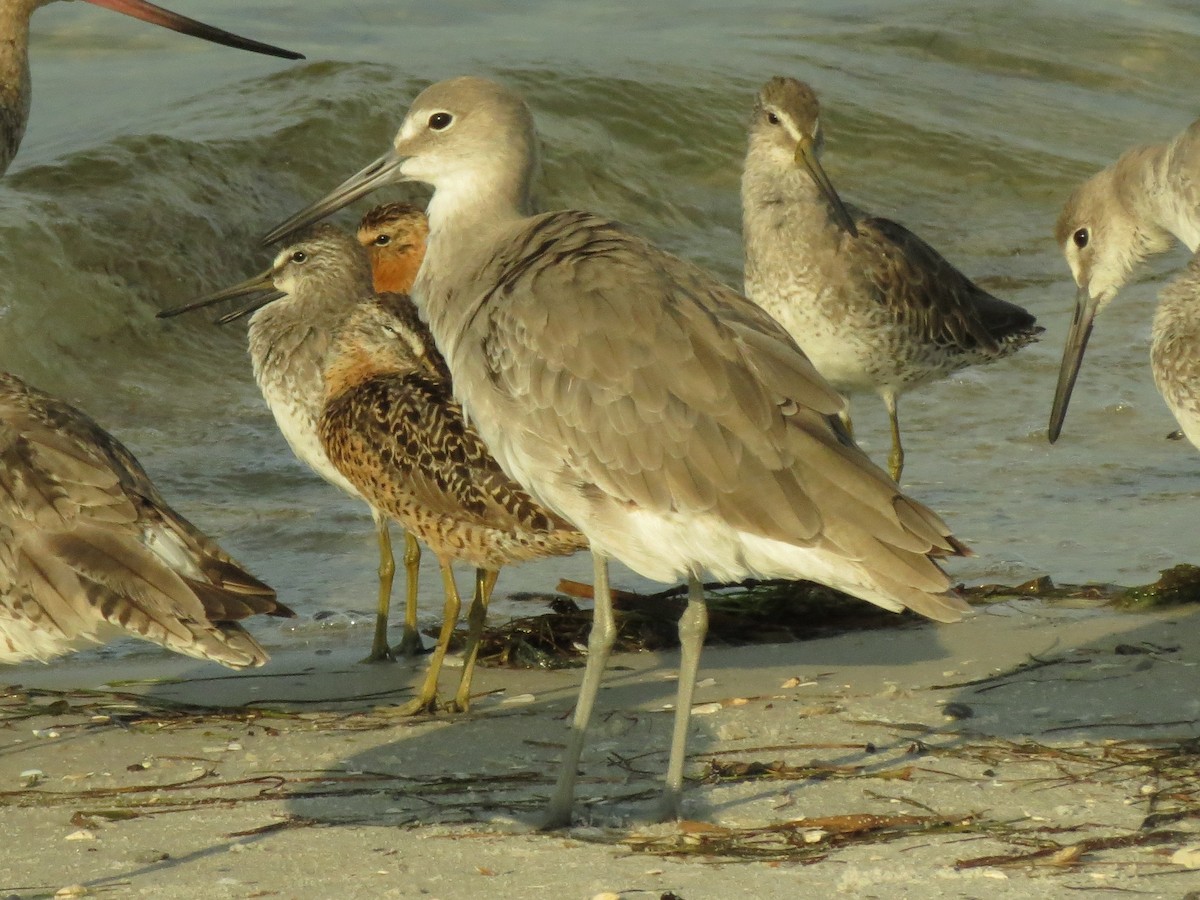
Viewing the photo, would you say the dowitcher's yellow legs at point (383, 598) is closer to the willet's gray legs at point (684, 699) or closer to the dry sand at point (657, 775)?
the dry sand at point (657, 775)

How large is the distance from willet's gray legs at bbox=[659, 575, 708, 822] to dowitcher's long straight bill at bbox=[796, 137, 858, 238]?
12.3 feet

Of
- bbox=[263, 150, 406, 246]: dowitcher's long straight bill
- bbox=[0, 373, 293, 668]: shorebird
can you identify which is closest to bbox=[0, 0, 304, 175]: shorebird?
bbox=[263, 150, 406, 246]: dowitcher's long straight bill

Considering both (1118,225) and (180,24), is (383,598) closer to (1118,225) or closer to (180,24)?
(1118,225)

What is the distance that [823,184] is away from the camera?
8.52 meters

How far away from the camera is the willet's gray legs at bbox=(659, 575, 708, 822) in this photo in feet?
15.0

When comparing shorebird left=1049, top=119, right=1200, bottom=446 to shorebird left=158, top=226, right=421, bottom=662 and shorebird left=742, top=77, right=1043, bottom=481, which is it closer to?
shorebird left=742, top=77, right=1043, bottom=481

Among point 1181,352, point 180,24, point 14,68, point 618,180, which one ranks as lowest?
point 618,180

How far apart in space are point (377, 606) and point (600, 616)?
2018 mm

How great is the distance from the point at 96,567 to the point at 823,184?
14.5 ft

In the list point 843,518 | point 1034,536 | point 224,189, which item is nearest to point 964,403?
point 1034,536

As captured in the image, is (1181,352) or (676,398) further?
(1181,352)

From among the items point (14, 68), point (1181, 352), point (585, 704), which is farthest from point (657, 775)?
point (14, 68)

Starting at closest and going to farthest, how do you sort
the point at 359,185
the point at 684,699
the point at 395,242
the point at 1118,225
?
1. the point at 684,699
2. the point at 359,185
3. the point at 395,242
4. the point at 1118,225

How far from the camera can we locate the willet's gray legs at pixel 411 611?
258 inches
